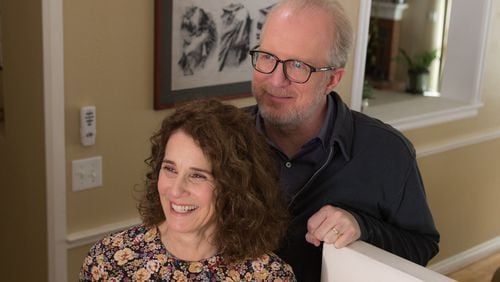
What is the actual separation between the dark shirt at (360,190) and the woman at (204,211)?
282 mm

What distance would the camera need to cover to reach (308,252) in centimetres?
180

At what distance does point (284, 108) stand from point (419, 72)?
2.72 m

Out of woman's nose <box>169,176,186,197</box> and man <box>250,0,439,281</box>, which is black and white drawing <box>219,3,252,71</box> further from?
woman's nose <box>169,176,186,197</box>

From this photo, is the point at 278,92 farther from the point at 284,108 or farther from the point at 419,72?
the point at 419,72

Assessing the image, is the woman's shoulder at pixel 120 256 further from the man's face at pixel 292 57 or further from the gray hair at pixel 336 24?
the gray hair at pixel 336 24

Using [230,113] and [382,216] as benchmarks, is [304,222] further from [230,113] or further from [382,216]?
[230,113]

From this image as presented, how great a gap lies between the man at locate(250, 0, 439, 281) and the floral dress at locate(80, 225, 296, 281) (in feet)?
0.94

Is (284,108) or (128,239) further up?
(284,108)

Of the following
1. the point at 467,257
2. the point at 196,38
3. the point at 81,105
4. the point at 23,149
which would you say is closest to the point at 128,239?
the point at 81,105

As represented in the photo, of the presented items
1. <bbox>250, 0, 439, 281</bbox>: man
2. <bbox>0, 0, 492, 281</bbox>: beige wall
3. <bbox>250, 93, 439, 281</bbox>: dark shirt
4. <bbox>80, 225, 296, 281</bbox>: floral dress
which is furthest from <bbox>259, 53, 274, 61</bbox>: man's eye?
<bbox>0, 0, 492, 281</bbox>: beige wall

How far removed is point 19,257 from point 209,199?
53.5 inches

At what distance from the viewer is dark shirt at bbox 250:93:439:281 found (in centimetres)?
180

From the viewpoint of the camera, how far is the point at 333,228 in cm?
154

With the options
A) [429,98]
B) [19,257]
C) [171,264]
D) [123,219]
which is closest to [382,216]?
[171,264]
